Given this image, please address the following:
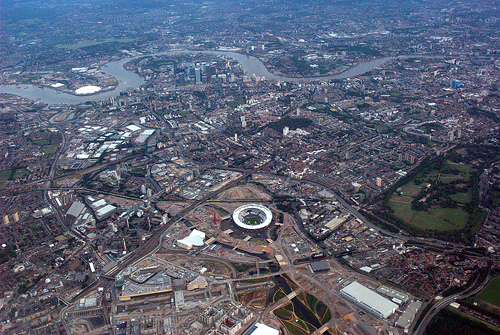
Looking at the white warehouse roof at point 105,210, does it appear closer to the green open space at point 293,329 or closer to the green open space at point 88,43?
the green open space at point 293,329

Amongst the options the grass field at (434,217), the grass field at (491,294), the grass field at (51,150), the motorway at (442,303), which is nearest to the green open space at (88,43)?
the grass field at (51,150)

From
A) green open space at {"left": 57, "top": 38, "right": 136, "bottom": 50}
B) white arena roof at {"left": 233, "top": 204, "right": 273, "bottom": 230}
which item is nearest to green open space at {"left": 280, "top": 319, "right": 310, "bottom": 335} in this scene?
white arena roof at {"left": 233, "top": 204, "right": 273, "bottom": 230}

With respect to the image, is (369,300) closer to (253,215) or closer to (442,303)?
(442,303)

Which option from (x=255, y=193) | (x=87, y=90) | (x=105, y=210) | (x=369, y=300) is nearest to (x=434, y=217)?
(x=369, y=300)

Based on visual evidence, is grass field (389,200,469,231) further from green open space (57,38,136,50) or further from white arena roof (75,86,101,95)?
green open space (57,38,136,50)

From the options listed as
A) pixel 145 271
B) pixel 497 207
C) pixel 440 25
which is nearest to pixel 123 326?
pixel 145 271

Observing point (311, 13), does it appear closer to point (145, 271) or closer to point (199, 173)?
point (199, 173)
